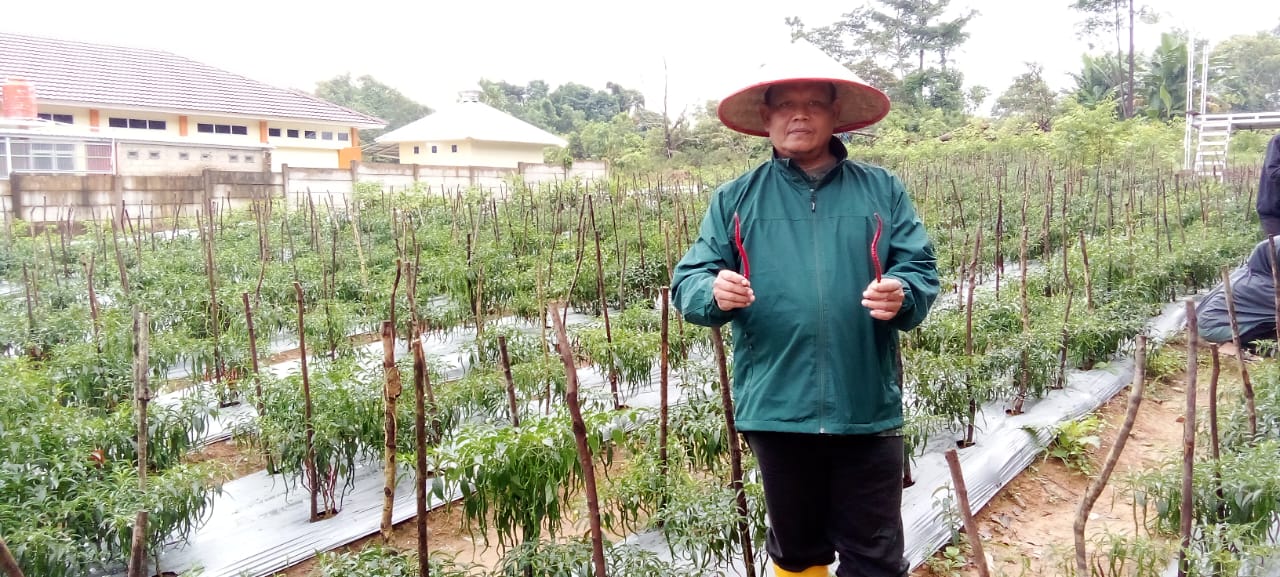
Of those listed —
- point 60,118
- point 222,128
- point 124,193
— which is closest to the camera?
point 124,193

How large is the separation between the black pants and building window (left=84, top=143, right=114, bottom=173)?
17.6 m

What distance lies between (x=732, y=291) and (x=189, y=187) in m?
13.3

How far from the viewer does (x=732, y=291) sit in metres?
1.47

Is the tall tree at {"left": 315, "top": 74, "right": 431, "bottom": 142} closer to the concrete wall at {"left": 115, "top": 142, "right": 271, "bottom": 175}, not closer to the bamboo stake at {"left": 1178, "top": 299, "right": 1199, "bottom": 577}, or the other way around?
the concrete wall at {"left": 115, "top": 142, "right": 271, "bottom": 175}

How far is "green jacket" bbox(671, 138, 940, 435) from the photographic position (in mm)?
1547

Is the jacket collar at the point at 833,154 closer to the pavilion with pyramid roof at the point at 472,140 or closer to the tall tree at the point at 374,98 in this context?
the pavilion with pyramid roof at the point at 472,140

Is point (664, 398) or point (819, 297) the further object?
point (664, 398)

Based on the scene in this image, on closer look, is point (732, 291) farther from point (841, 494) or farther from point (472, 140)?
point (472, 140)

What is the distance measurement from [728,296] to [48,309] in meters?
5.25

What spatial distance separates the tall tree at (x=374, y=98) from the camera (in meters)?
41.2

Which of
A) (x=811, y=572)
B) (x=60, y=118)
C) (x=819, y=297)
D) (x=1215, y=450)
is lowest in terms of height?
(x=811, y=572)

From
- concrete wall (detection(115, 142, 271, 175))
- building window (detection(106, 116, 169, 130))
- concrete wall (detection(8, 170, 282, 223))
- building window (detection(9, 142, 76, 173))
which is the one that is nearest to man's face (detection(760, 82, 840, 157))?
concrete wall (detection(8, 170, 282, 223))

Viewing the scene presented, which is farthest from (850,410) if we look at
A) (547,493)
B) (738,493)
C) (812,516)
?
(547,493)

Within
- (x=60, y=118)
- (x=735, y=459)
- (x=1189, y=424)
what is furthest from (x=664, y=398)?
(x=60, y=118)
